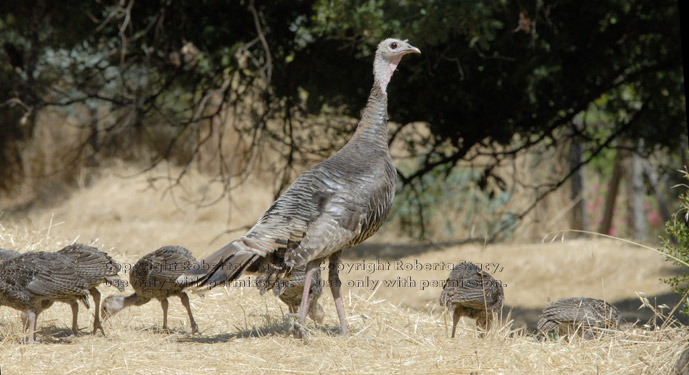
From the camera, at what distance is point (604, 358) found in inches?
169

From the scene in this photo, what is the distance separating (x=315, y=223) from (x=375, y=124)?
1040mm

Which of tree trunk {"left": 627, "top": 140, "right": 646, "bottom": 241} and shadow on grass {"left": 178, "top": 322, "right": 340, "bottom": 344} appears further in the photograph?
tree trunk {"left": 627, "top": 140, "right": 646, "bottom": 241}

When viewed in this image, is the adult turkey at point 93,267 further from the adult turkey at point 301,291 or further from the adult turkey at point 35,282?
the adult turkey at point 301,291

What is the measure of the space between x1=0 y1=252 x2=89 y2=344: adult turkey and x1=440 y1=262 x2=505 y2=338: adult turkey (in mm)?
2460

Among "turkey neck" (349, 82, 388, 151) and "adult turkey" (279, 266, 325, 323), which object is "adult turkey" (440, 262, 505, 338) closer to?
"adult turkey" (279, 266, 325, 323)

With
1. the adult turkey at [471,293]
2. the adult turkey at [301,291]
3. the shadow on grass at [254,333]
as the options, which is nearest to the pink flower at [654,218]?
the adult turkey at [471,293]

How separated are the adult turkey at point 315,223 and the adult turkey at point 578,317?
4.74 ft

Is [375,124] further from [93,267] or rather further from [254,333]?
[93,267]

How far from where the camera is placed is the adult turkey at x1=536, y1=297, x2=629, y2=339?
5.13m

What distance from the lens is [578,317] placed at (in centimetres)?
517

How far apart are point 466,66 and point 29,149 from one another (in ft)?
38.3

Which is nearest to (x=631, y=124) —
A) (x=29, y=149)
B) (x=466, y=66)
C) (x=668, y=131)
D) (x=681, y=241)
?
(x=668, y=131)

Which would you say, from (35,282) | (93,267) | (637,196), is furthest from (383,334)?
(637,196)

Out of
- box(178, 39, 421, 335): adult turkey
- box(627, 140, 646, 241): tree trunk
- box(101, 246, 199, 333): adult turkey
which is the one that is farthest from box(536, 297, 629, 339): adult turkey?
box(627, 140, 646, 241): tree trunk
